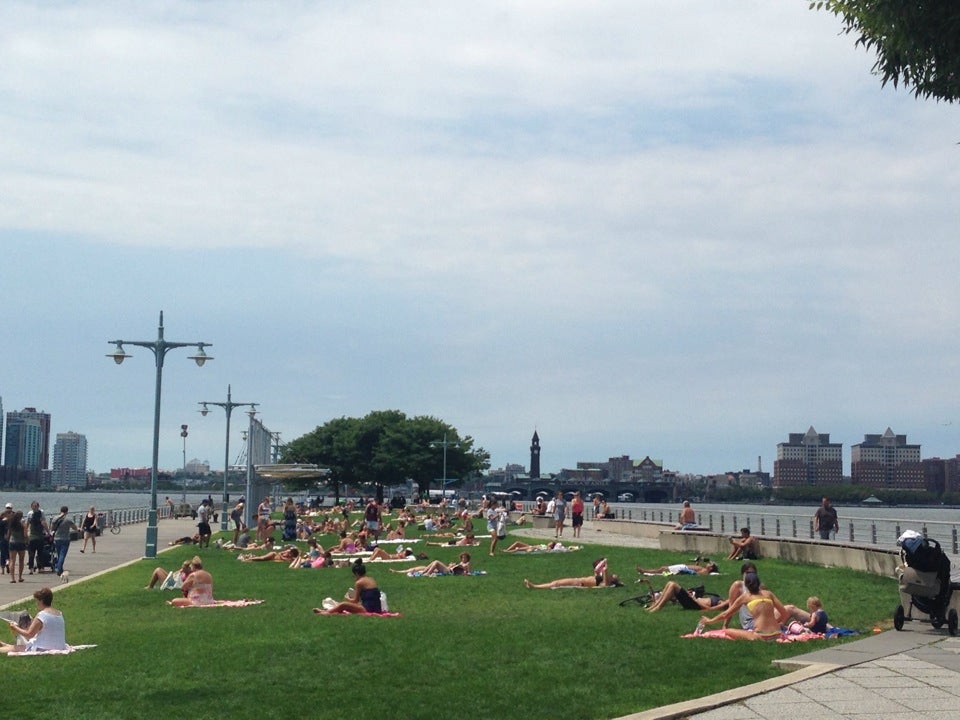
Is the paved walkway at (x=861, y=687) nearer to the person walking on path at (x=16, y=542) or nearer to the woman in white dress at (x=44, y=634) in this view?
the woman in white dress at (x=44, y=634)

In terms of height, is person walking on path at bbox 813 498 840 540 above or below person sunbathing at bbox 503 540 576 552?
above

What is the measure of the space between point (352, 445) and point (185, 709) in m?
108

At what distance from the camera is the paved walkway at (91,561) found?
22820 mm

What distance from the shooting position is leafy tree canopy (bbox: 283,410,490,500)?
116 metres

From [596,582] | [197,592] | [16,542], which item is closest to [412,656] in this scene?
[197,592]

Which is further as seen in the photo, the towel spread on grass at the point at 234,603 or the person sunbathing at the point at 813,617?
the towel spread on grass at the point at 234,603

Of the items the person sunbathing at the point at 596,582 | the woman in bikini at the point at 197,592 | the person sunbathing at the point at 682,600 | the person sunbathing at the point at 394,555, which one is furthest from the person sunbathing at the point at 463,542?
the person sunbathing at the point at 682,600

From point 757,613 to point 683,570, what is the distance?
9110mm

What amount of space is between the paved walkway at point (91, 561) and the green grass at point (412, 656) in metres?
3.08

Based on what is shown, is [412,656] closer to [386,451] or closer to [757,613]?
[757,613]

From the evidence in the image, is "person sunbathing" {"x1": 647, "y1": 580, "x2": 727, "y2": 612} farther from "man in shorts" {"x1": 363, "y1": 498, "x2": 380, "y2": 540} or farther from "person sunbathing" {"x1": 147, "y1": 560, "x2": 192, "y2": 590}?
"man in shorts" {"x1": 363, "y1": 498, "x2": 380, "y2": 540}

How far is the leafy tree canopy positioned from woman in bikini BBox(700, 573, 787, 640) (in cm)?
10014

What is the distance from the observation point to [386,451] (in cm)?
11644

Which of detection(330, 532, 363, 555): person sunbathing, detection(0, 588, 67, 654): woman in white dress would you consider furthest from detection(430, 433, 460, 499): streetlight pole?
detection(0, 588, 67, 654): woman in white dress
